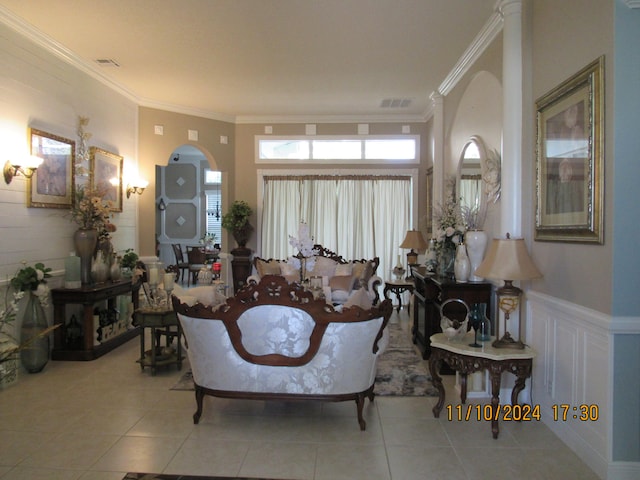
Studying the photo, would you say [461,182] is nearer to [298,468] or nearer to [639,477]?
[639,477]

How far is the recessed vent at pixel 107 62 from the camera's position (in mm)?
5305

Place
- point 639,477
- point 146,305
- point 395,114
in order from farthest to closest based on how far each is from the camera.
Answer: point 395,114 → point 146,305 → point 639,477

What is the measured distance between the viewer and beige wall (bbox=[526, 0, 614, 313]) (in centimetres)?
251

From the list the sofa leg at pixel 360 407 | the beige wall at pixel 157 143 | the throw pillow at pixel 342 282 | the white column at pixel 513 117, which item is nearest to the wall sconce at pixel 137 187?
the beige wall at pixel 157 143

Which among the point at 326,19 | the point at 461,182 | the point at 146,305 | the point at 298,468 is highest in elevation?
the point at 326,19

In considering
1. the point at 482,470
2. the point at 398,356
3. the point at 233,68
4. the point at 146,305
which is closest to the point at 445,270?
the point at 398,356

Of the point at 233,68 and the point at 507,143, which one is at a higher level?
the point at 233,68

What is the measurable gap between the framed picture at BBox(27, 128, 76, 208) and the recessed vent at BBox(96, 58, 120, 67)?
1031mm

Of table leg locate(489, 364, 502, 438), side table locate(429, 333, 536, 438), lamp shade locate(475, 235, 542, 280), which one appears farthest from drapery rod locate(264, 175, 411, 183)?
table leg locate(489, 364, 502, 438)

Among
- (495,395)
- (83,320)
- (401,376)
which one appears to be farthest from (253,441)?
(83,320)

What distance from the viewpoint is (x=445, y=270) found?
15.8 ft

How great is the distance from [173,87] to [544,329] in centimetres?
555

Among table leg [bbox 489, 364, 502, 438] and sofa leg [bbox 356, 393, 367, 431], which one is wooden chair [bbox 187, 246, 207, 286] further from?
table leg [bbox 489, 364, 502, 438]

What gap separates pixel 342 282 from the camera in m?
6.44
